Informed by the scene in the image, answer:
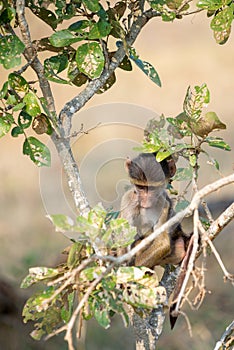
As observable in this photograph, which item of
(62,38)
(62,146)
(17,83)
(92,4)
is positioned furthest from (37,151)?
(92,4)

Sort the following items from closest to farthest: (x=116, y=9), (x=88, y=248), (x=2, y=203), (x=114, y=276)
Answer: (x=114, y=276)
(x=88, y=248)
(x=116, y=9)
(x=2, y=203)

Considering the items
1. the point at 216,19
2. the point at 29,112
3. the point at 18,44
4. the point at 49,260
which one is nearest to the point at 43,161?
the point at 29,112

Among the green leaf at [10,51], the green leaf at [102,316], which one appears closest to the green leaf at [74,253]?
the green leaf at [102,316]

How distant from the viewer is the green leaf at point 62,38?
1.62 metres

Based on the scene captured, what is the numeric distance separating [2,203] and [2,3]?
3.17 m

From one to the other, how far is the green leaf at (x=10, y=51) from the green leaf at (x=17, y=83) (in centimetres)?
4

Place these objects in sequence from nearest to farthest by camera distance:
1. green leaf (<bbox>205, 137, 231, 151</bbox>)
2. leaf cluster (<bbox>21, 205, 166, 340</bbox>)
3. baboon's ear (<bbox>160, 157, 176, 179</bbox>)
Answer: leaf cluster (<bbox>21, 205, 166, 340</bbox>) < green leaf (<bbox>205, 137, 231, 151</bbox>) < baboon's ear (<bbox>160, 157, 176, 179</bbox>)

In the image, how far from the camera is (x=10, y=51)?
5.21 ft

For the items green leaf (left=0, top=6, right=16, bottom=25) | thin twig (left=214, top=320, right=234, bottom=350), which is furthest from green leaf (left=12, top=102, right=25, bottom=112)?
thin twig (left=214, top=320, right=234, bottom=350)

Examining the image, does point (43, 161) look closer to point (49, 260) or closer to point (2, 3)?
point (2, 3)

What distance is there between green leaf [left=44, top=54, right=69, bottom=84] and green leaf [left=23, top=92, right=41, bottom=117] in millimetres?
116

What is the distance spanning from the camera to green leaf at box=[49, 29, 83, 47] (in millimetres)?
1623

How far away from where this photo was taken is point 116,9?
185cm

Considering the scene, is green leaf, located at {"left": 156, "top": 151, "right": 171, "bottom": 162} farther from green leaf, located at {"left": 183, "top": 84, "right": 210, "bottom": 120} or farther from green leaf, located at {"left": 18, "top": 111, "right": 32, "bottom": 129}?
green leaf, located at {"left": 18, "top": 111, "right": 32, "bottom": 129}
